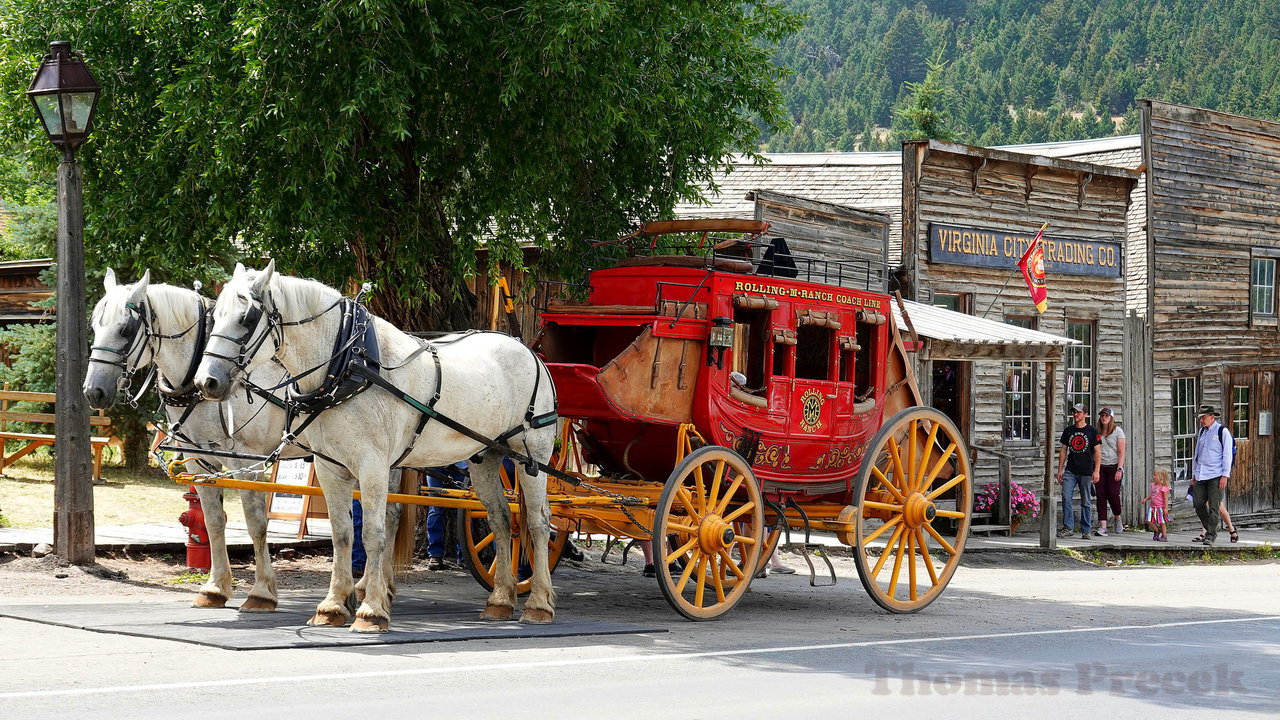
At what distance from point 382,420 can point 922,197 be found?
12995 mm

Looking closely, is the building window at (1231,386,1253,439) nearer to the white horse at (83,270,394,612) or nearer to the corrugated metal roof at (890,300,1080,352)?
the corrugated metal roof at (890,300,1080,352)

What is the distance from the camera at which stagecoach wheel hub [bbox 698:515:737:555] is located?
10.2 meters

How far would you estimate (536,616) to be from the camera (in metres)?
9.86

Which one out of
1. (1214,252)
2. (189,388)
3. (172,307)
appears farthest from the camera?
(1214,252)

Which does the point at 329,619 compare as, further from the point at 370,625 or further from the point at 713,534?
the point at 713,534

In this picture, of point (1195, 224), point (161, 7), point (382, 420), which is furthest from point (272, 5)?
point (1195, 224)

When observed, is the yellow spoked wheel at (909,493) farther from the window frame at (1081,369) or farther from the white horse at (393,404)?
the window frame at (1081,369)

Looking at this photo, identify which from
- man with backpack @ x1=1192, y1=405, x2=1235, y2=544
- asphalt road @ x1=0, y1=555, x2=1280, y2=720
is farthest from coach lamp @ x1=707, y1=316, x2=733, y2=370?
man with backpack @ x1=1192, y1=405, x2=1235, y2=544

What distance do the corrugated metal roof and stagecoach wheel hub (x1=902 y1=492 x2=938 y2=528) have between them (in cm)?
491

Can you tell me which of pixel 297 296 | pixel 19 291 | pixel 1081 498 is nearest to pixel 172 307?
pixel 297 296

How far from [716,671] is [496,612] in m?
2.33

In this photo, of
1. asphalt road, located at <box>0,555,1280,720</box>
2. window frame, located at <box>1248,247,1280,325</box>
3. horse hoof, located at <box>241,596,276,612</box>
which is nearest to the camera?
asphalt road, located at <box>0,555,1280,720</box>

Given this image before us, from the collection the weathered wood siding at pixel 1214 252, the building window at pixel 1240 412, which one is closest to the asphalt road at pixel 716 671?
the weathered wood siding at pixel 1214 252

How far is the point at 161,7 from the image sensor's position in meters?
11.3
